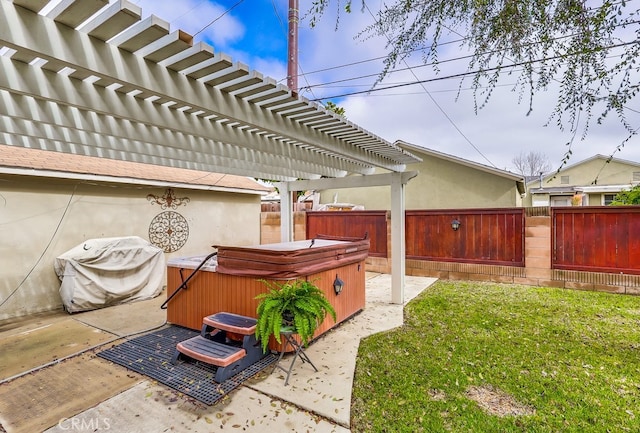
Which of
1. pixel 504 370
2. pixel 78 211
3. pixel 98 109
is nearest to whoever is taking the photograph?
pixel 98 109

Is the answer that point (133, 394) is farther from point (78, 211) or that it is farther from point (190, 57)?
point (78, 211)

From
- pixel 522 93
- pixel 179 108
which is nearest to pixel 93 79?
pixel 179 108

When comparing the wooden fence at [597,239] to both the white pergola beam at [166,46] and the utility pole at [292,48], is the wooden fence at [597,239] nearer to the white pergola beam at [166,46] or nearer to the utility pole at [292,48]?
the utility pole at [292,48]

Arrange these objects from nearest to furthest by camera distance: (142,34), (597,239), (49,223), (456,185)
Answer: (142,34) → (49,223) → (597,239) → (456,185)

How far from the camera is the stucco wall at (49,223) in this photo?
5.27 metres

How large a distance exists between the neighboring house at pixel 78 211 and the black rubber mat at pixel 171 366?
9.75 feet

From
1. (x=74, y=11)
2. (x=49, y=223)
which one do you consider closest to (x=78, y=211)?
(x=49, y=223)

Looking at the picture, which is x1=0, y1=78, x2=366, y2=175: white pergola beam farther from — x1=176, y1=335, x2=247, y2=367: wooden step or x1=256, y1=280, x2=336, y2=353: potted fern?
x1=176, y1=335, x2=247, y2=367: wooden step

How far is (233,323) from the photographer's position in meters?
3.48

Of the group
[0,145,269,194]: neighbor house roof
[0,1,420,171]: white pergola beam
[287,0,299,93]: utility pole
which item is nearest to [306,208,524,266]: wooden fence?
[0,145,269,194]: neighbor house roof

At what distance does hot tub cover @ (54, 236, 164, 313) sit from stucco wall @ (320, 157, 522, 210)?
8.97 m

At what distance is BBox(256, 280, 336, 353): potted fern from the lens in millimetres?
2965

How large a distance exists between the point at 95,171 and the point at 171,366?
439 cm

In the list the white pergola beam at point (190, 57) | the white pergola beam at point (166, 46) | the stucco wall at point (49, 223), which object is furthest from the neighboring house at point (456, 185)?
the white pergola beam at point (166, 46)
